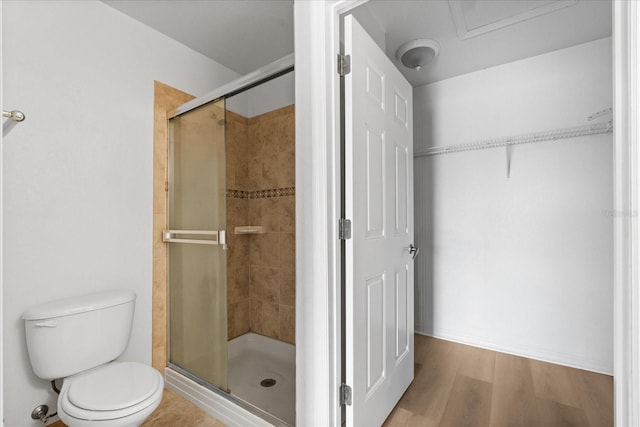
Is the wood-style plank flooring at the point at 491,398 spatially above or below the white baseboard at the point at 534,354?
below

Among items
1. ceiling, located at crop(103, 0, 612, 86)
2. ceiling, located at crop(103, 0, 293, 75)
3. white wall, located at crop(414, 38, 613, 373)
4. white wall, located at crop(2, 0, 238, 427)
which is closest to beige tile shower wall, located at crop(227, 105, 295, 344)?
ceiling, located at crop(103, 0, 293, 75)

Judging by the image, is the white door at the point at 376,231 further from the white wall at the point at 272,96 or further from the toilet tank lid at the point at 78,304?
the toilet tank lid at the point at 78,304

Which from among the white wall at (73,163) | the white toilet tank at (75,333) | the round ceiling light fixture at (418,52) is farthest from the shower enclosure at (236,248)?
the round ceiling light fixture at (418,52)

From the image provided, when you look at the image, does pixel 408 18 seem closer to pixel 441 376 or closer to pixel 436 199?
pixel 436 199

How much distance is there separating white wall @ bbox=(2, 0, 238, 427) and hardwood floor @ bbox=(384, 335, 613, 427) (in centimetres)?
183

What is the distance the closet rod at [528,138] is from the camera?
2162 millimetres

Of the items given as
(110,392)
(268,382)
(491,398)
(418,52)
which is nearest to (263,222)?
(268,382)

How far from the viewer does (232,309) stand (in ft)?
8.95

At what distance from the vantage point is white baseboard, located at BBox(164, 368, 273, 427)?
5.32 feet

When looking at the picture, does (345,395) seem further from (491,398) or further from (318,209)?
(491,398)

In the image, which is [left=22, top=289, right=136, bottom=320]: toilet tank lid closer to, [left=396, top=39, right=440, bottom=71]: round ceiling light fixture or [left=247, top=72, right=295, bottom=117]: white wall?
[left=247, top=72, right=295, bottom=117]: white wall

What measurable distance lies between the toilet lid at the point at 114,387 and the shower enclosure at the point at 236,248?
0.42 metres

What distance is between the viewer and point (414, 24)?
2.04 m

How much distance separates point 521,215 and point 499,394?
1.35 meters
